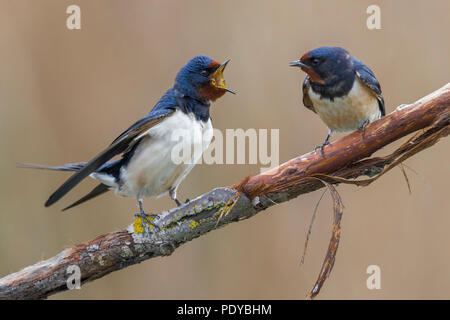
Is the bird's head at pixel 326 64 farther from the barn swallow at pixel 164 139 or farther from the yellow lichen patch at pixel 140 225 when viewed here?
the yellow lichen patch at pixel 140 225

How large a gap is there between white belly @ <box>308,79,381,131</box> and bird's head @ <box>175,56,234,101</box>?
33 centimetres

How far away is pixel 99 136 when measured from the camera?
3086 mm

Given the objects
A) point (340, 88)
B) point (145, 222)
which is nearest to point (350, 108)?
point (340, 88)

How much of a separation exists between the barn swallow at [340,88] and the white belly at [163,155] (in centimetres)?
41

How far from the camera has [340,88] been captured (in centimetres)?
201

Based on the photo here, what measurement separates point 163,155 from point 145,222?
258 mm

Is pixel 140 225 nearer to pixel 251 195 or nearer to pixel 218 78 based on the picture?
pixel 251 195

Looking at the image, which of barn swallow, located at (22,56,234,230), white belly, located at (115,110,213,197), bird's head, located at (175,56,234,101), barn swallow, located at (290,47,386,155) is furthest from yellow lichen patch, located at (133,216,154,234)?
barn swallow, located at (290,47,386,155)

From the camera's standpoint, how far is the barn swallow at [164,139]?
2055mm

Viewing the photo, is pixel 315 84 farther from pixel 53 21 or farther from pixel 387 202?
pixel 53 21

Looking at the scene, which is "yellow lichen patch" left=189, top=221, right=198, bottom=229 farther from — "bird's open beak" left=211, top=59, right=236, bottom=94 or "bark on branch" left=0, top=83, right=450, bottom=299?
"bird's open beak" left=211, top=59, right=236, bottom=94

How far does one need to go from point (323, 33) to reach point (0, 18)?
162 centimetres

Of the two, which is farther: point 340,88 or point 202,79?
point 202,79

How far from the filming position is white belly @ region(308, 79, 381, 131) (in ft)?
6.52
